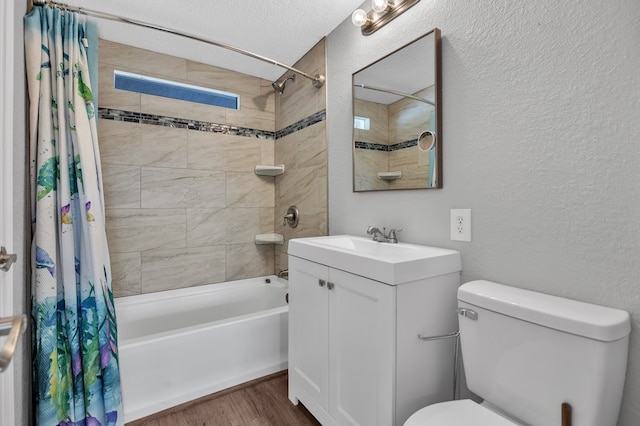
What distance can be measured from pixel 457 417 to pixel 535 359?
0.97 feet

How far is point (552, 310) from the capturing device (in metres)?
0.85

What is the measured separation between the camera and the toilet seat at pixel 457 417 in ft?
2.96

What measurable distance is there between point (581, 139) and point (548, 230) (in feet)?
0.97

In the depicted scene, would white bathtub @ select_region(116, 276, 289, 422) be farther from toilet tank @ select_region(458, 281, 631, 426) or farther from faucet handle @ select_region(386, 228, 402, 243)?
toilet tank @ select_region(458, 281, 631, 426)

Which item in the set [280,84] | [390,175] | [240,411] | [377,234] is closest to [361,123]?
[390,175]

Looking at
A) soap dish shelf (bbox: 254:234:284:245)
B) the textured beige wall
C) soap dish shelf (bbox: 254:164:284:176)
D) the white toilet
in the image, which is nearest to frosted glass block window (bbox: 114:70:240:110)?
the textured beige wall

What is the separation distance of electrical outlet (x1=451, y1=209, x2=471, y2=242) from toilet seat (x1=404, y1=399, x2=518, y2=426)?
593 mm

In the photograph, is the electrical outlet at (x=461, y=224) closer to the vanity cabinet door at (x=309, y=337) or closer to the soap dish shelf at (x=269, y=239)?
the vanity cabinet door at (x=309, y=337)

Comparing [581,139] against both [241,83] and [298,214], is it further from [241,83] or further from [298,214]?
[241,83]

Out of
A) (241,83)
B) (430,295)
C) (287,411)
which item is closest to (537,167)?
(430,295)

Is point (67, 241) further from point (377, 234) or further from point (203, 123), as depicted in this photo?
point (377, 234)

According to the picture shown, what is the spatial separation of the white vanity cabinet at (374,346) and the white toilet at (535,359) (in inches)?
4.9

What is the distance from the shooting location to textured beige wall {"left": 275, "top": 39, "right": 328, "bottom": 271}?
2.13m

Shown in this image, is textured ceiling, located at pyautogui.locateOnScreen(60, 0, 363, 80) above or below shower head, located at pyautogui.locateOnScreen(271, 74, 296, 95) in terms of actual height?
above
